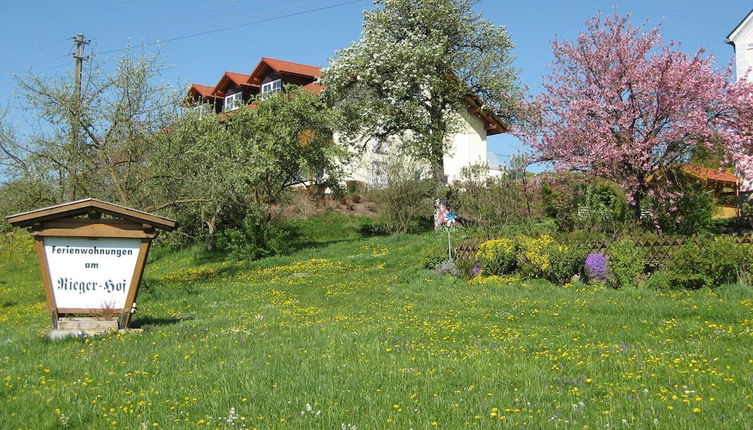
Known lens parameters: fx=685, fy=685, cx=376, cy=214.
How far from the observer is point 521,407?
6.47 meters

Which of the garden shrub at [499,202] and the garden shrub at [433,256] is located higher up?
the garden shrub at [499,202]

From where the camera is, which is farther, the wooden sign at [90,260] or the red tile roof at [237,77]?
the red tile roof at [237,77]

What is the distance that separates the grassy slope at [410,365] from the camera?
6.36m

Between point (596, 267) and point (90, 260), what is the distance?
1158cm

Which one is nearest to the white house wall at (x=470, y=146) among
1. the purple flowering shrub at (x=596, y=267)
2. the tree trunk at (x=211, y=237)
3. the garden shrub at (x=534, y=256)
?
the tree trunk at (x=211, y=237)

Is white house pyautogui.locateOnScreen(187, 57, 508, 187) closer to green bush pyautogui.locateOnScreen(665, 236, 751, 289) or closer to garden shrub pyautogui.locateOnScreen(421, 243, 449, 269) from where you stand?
garden shrub pyautogui.locateOnScreen(421, 243, 449, 269)

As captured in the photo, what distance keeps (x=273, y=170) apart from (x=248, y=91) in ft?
83.9

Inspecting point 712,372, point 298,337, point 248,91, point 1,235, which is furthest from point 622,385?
point 248,91

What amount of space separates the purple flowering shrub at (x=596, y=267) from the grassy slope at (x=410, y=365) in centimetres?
112

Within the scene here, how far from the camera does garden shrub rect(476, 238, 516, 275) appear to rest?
18781mm

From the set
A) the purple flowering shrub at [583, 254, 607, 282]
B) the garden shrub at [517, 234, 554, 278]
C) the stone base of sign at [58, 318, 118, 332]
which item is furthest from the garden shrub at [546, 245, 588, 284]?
the stone base of sign at [58, 318, 118, 332]

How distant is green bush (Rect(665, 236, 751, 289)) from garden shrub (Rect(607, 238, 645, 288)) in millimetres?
958

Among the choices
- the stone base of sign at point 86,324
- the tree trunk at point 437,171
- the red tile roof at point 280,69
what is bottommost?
the stone base of sign at point 86,324

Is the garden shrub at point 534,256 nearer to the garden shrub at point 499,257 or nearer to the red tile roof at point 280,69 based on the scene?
the garden shrub at point 499,257
